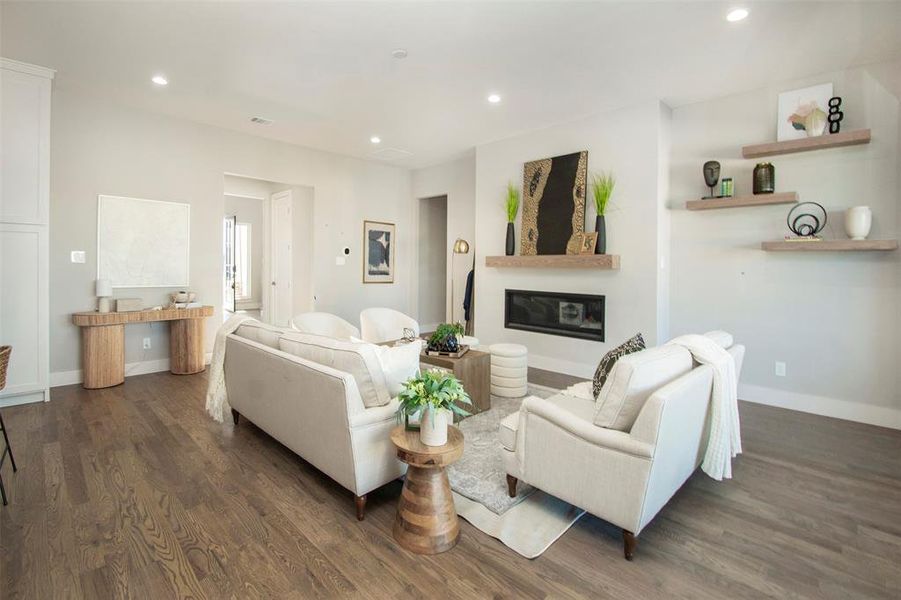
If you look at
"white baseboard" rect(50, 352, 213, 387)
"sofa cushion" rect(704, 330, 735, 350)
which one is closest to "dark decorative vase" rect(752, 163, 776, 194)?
"sofa cushion" rect(704, 330, 735, 350)

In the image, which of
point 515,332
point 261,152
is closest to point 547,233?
point 515,332

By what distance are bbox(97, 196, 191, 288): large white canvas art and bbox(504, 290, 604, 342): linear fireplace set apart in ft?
13.3

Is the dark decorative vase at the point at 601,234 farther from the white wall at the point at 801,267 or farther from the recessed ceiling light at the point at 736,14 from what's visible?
the recessed ceiling light at the point at 736,14

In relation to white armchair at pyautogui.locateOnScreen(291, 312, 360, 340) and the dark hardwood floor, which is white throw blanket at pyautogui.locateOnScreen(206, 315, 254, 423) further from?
white armchair at pyautogui.locateOnScreen(291, 312, 360, 340)

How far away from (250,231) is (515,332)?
730 centimetres

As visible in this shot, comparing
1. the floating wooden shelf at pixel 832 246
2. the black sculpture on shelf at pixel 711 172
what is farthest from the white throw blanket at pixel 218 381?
the floating wooden shelf at pixel 832 246

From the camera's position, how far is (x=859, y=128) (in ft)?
11.6

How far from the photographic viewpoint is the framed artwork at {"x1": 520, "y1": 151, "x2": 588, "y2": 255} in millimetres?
4832

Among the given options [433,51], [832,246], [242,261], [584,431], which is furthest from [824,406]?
[242,261]

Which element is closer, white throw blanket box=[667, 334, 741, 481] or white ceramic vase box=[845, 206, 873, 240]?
white throw blanket box=[667, 334, 741, 481]

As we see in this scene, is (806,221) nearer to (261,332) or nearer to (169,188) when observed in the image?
(261,332)

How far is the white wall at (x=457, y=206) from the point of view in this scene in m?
6.56

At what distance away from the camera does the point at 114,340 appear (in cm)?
428

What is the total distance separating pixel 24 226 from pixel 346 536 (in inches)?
156
